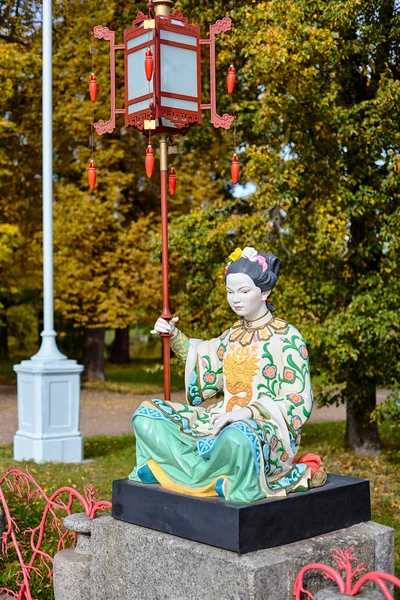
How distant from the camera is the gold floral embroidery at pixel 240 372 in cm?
405

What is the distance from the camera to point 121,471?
30.7 ft

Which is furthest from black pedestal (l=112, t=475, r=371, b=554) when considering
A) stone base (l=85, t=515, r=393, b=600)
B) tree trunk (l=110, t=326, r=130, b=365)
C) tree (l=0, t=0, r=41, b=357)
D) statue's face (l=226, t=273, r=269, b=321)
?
tree trunk (l=110, t=326, r=130, b=365)

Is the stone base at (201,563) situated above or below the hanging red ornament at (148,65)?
below

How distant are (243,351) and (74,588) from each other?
5.32 ft

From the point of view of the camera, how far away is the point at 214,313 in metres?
9.98

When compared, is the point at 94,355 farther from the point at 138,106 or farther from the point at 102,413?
the point at 138,106

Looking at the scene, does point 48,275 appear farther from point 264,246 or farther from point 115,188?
point 115,188

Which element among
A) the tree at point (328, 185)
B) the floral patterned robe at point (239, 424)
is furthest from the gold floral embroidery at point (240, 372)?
the tree at point (328, 185)

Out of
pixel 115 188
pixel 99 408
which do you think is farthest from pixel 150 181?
pixel 99 408

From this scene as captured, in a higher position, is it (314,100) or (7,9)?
(7,9)

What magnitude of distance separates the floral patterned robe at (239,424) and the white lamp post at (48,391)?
18.8 ft

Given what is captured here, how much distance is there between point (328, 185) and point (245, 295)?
595 centimetres

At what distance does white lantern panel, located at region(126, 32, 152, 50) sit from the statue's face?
148 centimetres

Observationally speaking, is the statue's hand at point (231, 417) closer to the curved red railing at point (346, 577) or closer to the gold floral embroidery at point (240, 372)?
the gold floral embroidery at point (240, 372)
